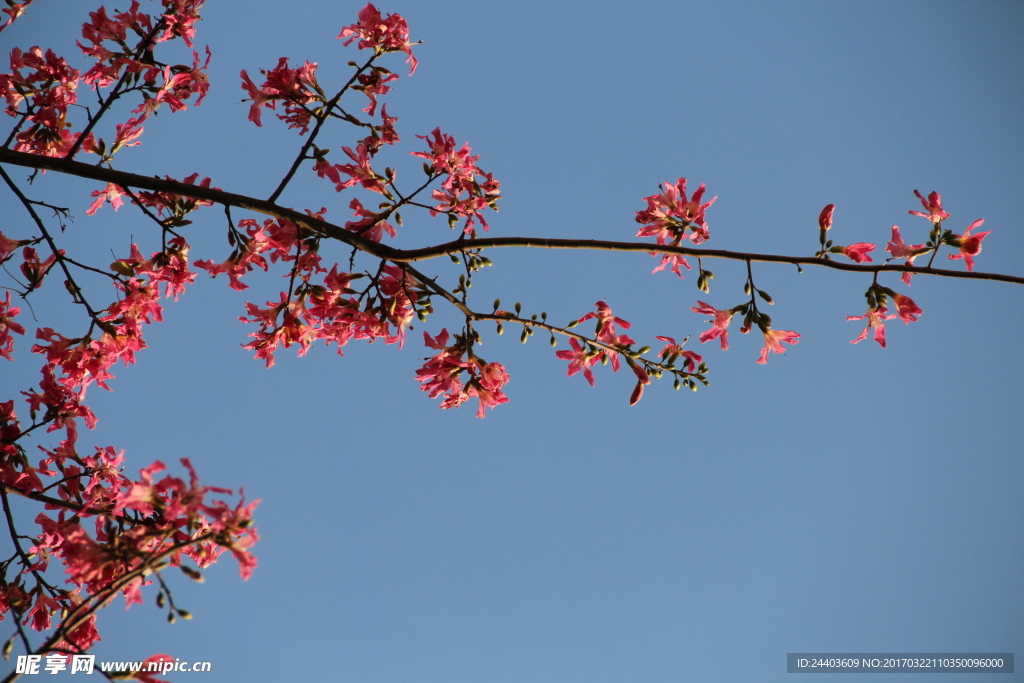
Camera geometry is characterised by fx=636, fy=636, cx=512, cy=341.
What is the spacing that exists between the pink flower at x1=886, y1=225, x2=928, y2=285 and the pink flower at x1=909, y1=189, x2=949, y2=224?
1.11ft

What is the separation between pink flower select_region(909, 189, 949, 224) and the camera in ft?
10.1

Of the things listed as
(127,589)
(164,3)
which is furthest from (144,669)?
(164,3)

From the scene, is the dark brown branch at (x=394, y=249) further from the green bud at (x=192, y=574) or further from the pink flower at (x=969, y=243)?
the green bud at (x=192, y=574)

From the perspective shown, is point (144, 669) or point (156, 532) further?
point (144, 669)

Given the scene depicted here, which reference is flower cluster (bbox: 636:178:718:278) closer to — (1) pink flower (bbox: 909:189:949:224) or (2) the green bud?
(1) pink flower (bbox: 909:189:949:224)

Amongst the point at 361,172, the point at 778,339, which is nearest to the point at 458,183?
the point at 361,172

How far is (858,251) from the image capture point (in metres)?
2.85

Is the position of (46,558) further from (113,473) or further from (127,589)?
(127,589)

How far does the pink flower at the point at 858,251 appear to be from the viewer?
9.30 feet

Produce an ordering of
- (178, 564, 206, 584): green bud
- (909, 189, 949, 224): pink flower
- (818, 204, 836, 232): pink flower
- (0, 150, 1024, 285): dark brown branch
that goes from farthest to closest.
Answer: (909, 189, 949, 224): pink flower
(818, 204, 836, 232): pink flower
(0, 150, 1024, 285): dark brown branch
(178, 564, 206, 584): green bud

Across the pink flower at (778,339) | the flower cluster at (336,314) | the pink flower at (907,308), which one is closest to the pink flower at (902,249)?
the pink flower at (907,308)

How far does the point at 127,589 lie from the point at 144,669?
0.29 metres

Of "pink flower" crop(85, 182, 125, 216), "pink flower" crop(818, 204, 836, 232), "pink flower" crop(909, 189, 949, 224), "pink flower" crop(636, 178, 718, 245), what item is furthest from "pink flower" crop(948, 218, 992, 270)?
"pink flower" crop(85, 182, 125, 216)

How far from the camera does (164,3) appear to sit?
11.1 ft
